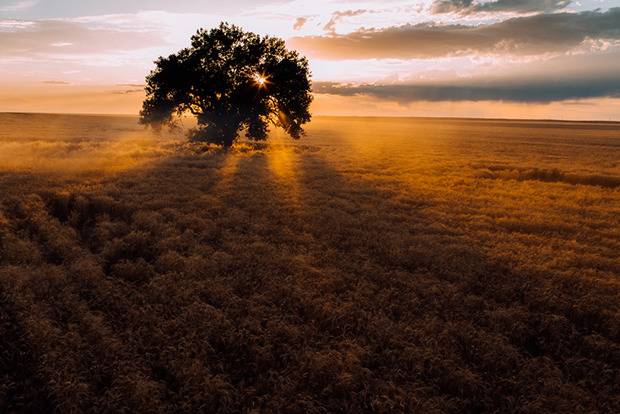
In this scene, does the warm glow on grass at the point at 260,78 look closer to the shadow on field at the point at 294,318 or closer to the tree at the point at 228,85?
the tree at the point at 228,85

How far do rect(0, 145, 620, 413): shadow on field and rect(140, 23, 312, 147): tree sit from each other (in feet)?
79.6

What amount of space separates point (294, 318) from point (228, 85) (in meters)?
31.9

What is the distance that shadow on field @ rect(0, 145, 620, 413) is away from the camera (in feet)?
18.8

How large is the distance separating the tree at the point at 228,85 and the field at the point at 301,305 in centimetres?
2140

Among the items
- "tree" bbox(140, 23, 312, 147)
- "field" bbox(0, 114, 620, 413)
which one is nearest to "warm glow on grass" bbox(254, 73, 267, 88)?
"tree" bbox(140, 23, 312, 147)

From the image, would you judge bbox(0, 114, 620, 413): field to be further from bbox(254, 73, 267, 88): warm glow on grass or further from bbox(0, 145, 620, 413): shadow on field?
bbox(254, 73, 267, 88): warm glow on grass

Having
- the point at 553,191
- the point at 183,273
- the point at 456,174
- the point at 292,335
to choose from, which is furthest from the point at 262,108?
the point at 292,335

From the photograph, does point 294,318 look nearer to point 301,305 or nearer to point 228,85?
point 301,305

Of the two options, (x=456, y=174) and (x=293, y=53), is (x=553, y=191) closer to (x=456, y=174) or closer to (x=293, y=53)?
(x=456, y=174)

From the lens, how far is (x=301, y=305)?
7.97 m

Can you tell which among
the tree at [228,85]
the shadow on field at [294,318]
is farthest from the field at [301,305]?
the tree at [228,85]

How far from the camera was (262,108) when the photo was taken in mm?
37406

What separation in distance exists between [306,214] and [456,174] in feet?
46.9

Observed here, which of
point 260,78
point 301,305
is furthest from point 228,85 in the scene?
point 301,305
